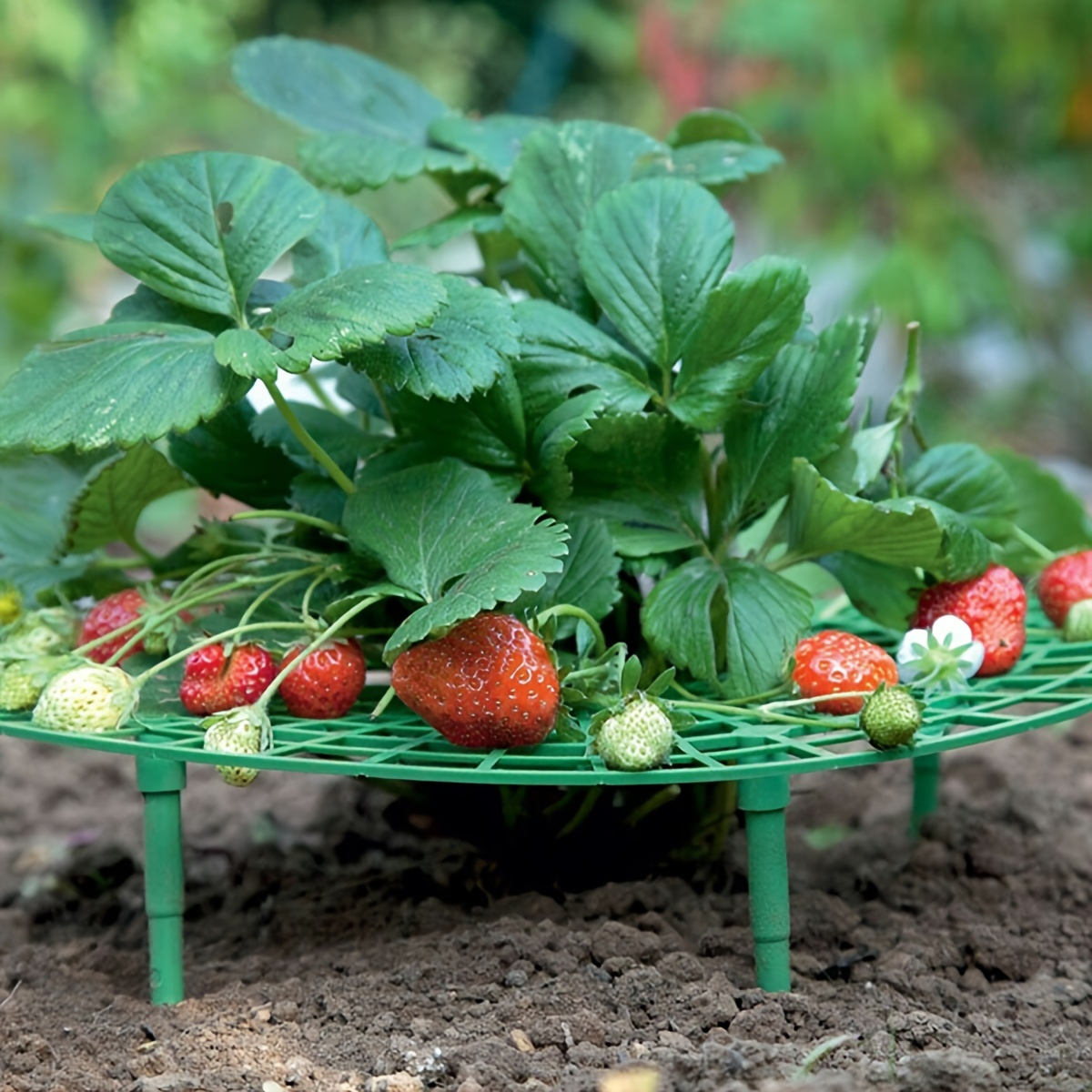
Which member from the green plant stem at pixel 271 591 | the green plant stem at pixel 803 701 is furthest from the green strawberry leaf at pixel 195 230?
the green plant stem at pixel 803 701

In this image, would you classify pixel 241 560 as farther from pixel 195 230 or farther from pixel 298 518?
pixel 195 230

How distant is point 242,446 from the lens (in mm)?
1223

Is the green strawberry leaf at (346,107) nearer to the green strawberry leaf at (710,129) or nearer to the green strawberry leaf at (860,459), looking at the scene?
the green strawberry leaf at (710,129)

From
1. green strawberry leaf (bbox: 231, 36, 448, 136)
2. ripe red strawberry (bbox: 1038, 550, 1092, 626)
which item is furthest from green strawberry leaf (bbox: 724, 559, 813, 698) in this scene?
green strawberry leaf (bbox: 231, 36, 448, 136)

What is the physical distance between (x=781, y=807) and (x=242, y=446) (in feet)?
1.94

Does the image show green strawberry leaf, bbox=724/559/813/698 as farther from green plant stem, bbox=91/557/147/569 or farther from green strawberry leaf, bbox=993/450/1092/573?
green plant stem, bbox=91/557/147/569

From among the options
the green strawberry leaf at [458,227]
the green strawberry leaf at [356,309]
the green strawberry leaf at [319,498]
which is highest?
the green strawberry leaf at [458,227]

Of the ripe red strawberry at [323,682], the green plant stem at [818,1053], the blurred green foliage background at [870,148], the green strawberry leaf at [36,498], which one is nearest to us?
the green plant stem at [818,1053]

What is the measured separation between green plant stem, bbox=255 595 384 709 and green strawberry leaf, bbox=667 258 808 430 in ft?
1.05

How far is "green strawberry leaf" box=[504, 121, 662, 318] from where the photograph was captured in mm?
1217

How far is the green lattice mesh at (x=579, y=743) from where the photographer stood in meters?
0.93

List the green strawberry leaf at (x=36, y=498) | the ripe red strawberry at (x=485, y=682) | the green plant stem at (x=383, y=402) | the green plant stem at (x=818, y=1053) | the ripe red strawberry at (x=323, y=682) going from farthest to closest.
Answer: the green strawberry leaf at (x=36, y=498) → the green plant stem at (x=383, y=402) → the ripe red strawberry at (x=323, y=682) → the ripe red strawberry at (x=485, y=682) → the green plant stem at (x=818, y=1053)

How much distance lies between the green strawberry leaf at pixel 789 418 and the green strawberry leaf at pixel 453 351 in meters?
0.24

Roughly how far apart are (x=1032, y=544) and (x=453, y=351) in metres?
0.60
